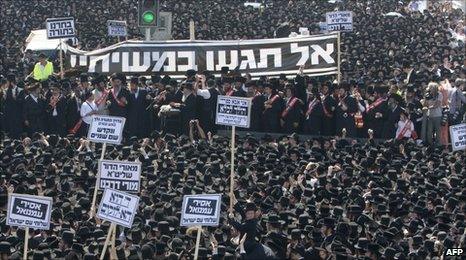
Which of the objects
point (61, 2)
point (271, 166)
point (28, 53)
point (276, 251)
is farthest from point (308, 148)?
point (61, 2)

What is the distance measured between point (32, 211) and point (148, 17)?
11.2 metres

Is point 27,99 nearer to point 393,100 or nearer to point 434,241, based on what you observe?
point 393,100

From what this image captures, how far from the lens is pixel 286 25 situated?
3884 centimetres

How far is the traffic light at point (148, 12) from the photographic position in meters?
27.2

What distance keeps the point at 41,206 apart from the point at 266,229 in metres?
3.73

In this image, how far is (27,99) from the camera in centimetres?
2641

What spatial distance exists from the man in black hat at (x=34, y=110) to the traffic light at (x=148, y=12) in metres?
2.81

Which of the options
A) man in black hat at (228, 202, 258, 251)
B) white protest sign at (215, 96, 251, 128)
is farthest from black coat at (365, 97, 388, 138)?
man in black hat at (228, 202, 258, 251)

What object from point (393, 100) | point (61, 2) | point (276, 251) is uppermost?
point (61, 2)

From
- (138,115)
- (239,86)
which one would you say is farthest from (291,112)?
(138,115)

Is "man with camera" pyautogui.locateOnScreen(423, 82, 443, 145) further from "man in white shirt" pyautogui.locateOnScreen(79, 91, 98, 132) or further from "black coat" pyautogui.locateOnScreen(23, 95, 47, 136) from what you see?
"black coat" pyautogui.locateOnScreen(23, 95, 47, 136)

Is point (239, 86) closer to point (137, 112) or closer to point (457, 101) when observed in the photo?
point (137, 112)

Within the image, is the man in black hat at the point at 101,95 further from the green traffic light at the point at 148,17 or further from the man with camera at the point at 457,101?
the man with camera at the point at 457,101

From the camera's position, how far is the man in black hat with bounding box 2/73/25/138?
26.6 meters
